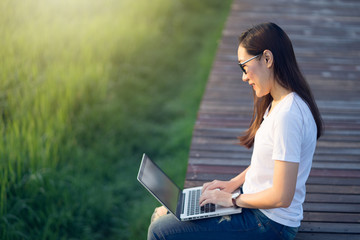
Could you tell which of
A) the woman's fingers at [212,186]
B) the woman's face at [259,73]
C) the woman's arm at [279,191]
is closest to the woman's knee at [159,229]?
the woman's fingers at [212,186]

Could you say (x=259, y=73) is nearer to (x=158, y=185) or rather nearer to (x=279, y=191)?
(x=279, y=191)

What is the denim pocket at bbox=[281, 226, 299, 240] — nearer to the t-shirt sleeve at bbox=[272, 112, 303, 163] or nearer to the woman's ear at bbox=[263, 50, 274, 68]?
the t-shirt sleeve at bbox=[272, 112, 303, 163]

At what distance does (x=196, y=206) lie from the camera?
215 cm

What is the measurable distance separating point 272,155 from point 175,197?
27.8 inches

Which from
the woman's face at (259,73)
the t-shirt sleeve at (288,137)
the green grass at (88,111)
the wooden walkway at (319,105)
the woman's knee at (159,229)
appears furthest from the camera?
the green grass at (88,111)

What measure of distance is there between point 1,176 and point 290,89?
8.02 ft

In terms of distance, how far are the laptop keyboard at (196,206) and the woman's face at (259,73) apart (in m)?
0.61

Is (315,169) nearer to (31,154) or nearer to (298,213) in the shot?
(298,213)

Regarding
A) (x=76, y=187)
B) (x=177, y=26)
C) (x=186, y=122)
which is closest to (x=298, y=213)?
(x=76, y=187)

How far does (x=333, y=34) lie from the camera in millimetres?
5711

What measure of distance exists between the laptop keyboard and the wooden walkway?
0.59 meters

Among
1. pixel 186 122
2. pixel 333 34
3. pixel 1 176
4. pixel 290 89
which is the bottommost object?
pixel 186 122

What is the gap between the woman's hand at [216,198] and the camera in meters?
2.03

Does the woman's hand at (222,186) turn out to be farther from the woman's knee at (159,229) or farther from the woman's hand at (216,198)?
the woman's knee at (159,229)
